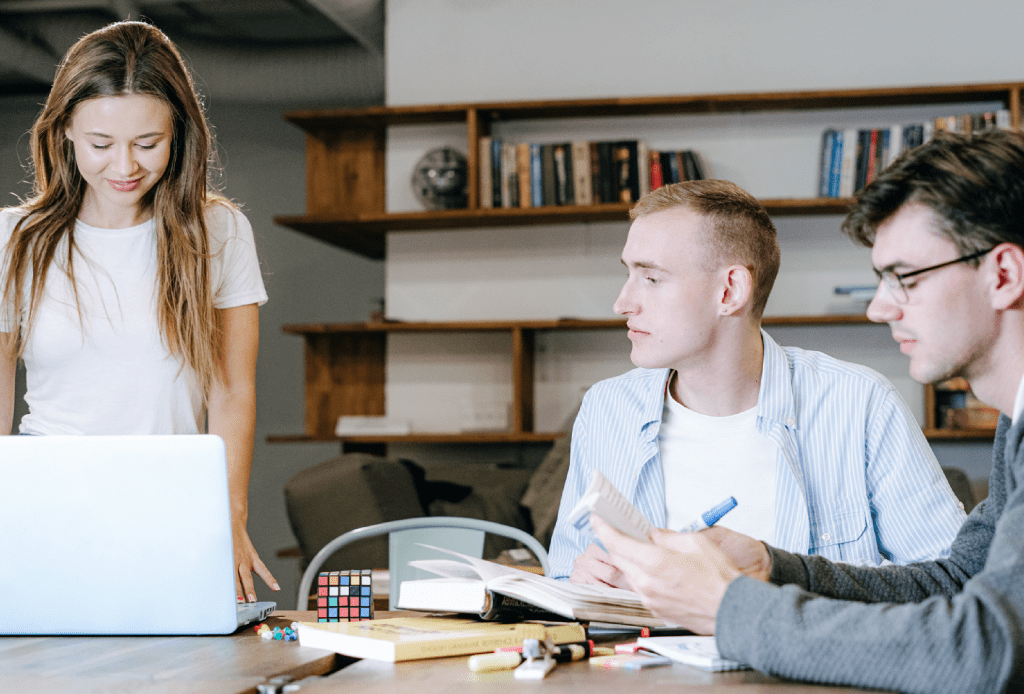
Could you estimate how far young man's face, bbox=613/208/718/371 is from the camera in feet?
5.02

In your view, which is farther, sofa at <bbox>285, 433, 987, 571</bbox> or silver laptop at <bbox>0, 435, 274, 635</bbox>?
sofa at <bbox>285, 433, 987, 571</bbox>

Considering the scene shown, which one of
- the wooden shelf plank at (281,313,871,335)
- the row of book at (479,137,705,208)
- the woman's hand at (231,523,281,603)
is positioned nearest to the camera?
the woman's hand at (231,523,281,603)

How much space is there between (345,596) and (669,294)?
72 centimetres

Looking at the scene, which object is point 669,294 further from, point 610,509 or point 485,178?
point 485,178

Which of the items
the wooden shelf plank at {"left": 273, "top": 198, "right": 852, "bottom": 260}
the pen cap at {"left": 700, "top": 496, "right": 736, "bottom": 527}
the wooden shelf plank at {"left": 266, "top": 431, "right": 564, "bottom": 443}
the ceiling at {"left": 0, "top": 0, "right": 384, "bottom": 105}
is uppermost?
the ceiling at {"left": 0, "top": 0, "right": 384, "bottom": 105}

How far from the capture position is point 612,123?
3939 millimetres

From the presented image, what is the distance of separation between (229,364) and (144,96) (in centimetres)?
47

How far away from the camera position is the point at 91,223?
168cm

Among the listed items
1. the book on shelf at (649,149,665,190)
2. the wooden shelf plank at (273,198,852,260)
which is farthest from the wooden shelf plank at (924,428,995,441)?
the book on shelf at (649,149,665,190)

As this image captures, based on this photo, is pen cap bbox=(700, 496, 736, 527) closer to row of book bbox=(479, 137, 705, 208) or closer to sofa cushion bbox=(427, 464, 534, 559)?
sofa cushion bbox=(427, 464, 534, 559)

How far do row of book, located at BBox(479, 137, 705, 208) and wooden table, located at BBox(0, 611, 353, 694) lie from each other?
2.85 m

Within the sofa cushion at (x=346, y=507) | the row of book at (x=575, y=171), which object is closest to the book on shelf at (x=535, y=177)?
the row of book at (x=575, y=171)

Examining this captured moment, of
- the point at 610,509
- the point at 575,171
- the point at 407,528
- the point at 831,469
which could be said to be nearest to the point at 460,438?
the point at 575,171

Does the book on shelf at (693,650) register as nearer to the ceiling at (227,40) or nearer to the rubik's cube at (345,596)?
the rubik's cube at (345,596)
